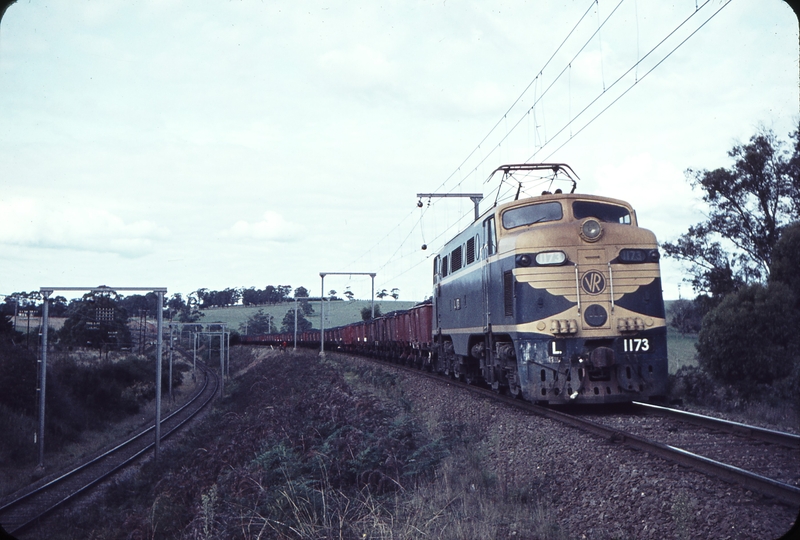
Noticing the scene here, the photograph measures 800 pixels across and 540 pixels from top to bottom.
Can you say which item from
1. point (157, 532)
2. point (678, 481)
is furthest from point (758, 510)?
point (157, 532)

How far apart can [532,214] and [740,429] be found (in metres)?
5.59

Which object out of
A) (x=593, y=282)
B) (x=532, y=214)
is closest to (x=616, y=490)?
(x=593, y=282)

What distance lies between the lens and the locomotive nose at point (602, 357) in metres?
11.1

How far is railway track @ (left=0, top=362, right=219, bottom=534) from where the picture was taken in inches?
587

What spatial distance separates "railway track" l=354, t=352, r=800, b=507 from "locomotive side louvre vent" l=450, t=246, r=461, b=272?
5.76m

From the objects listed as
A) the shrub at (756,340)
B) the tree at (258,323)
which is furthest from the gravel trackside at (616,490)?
the tree at (258,323)

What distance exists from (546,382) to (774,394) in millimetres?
16212

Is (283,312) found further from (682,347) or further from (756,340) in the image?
(756,340)

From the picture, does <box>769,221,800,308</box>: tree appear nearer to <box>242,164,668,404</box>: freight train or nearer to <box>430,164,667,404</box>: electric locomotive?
<box>242,164,668,404</box>: freight train

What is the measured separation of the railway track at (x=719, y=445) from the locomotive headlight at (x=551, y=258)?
2.74 metres

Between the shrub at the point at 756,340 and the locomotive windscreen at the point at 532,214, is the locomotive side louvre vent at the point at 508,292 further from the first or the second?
the shrub at the point at 756,340

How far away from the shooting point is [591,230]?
11750 mm

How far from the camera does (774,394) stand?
23.2 m

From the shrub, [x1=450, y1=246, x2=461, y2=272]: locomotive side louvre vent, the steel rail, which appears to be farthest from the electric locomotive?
the shrub
